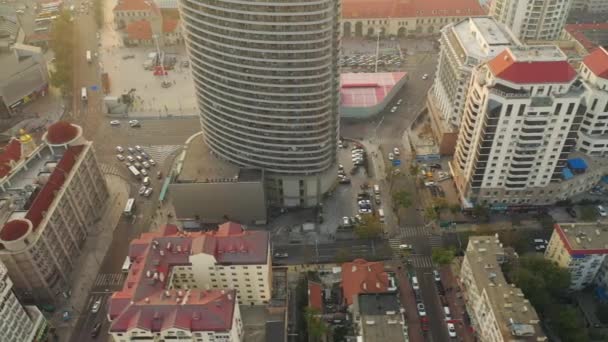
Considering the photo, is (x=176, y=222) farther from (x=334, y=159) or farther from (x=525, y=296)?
(x=525, y=296)

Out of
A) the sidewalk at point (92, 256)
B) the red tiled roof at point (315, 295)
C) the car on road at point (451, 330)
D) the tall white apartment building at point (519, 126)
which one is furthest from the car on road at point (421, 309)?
the sidewalk at point (92, 256)

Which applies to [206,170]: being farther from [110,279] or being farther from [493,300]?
[493,300]

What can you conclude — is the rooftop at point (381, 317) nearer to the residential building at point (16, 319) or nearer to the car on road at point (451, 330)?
the car on road at point (451, 330)

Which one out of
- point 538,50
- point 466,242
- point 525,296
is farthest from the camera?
point 466,242

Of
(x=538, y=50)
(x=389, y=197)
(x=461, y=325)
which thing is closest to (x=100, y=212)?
(x=389, y=197)

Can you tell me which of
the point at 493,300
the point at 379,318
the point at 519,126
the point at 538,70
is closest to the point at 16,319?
the point at 379,318

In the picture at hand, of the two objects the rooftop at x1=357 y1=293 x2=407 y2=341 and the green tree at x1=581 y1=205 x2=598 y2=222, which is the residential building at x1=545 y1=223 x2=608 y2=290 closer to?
the green tree at x1=581 y1=205 x2=598 y2=222
